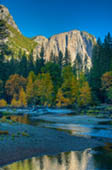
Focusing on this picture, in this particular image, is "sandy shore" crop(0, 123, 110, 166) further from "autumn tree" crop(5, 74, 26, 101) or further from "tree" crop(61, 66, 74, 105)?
"autumn tree" crop(5, 74, 26, 101)

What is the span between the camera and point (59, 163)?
14078 mm

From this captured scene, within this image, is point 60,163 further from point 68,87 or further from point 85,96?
point 68,87

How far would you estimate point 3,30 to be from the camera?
36.3 m

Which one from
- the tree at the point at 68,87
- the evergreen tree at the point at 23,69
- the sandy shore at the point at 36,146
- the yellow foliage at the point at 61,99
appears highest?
the evergreen tree at the point at 23,69

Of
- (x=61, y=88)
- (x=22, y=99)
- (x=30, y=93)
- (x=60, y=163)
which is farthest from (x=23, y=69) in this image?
(x=60, y=163)

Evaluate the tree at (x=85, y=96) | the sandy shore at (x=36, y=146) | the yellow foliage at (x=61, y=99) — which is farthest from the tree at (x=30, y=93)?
the sandy shore at (x=36, y=146)

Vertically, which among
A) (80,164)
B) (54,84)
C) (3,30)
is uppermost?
(3,30)

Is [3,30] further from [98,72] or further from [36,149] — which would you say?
[98,72]

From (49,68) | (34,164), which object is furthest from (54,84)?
(34,164)

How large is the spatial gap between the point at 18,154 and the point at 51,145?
161 inches

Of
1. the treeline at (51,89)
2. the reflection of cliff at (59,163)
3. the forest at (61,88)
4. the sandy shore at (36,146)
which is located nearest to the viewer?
the reflection of cliff at (59,163)

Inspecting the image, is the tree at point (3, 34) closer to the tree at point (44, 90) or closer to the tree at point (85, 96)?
the tree at point (44, 90)

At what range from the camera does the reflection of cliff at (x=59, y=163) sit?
43.1ft

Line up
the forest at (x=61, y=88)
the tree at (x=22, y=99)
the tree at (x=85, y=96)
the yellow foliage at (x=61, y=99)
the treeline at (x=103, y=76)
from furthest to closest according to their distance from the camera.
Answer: the tree at (x=22, y=99) → the yellow foliage at (x=61, y=99) → the forest at (x=61, y=88) → the tree at (x=85, y=96) → the treeline at (x=103, y=76)
